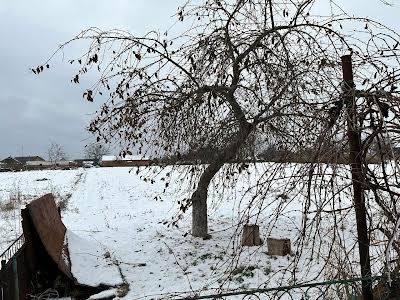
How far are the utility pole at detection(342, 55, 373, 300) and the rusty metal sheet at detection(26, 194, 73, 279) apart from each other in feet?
14.5

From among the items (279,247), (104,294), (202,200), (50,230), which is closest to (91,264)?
(50,230)

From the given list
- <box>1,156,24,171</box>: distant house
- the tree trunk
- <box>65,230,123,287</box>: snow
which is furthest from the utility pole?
<box>1,156,24,171</box>: distant house

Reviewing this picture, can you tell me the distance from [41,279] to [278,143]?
4.26 m

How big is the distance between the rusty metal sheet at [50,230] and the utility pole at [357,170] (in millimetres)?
4433

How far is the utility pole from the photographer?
2.28m

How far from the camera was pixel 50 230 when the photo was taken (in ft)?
21.4

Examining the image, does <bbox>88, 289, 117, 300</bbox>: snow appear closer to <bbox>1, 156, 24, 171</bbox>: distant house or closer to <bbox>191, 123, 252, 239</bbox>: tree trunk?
Result: <bbox>191, 123, 252, 239</bbox>: tree trunk

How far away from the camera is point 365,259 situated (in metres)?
2.65

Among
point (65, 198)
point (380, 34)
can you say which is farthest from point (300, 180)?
point (65, 198)

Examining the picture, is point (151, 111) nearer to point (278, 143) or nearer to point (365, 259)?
point (278, 143)

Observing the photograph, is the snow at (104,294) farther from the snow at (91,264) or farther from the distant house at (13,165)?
the distant house at (13,165)

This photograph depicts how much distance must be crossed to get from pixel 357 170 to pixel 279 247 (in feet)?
14.9

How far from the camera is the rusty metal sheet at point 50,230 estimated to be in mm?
5910

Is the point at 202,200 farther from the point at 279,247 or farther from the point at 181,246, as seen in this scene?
the point at 279,247
